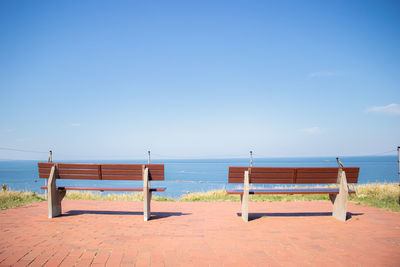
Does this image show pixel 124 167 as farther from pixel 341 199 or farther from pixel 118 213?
pixel 341 199

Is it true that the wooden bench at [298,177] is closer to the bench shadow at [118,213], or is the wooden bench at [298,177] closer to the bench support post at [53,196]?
the bench shadow at [118,213]

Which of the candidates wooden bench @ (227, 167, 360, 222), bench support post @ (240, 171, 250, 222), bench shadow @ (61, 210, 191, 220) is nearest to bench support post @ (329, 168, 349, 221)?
wooden bench @ (227, 167, 360, 222)

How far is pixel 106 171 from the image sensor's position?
17.8 ft

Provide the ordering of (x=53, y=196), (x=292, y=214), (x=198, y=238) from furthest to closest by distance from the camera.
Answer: (x=292, y=214) → (x=53, y=196) → (x=198, y=238)

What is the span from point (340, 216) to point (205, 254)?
3.52 metres

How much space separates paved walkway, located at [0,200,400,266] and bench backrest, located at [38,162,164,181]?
89 cm

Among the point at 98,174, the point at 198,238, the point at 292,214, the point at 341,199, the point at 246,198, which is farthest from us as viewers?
the point at 292,214

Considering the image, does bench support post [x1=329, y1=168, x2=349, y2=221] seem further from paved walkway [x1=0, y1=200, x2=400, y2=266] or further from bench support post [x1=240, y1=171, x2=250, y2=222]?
bench support post [x1=240, y1=171, x2=250, y2=222]

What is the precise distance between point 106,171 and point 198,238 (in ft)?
8.84

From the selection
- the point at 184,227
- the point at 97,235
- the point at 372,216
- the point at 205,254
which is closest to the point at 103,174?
the point at 97,235

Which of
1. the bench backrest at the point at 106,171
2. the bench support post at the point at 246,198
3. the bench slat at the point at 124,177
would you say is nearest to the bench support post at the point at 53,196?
the bench backrest at the point at 106,171

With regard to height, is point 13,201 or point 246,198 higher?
point 246,198

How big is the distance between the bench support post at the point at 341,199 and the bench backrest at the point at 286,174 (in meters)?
0.15

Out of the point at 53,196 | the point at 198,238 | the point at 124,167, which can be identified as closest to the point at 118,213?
the point at 124,167
